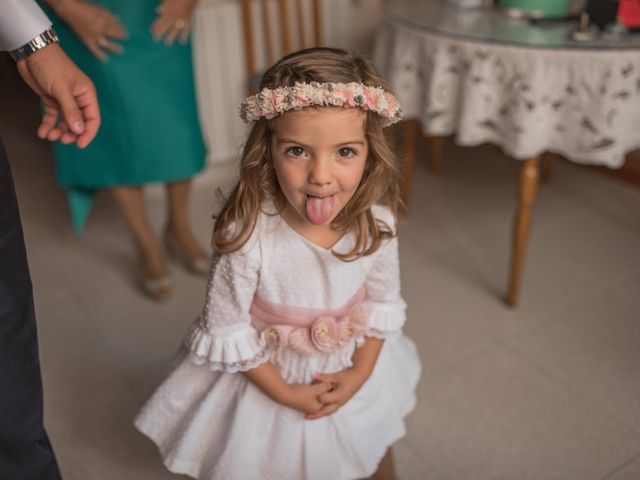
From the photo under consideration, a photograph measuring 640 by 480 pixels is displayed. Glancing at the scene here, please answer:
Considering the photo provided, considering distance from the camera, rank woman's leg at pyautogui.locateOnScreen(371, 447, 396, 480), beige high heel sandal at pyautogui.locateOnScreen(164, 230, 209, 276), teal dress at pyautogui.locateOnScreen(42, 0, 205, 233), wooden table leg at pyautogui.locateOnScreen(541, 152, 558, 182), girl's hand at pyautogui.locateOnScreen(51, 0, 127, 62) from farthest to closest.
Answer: wooden table leg at pyautogui.locateOnScreen(541, 152, 558, 182) → beige high heel sandal at pyautogui.locateOnScreen(164, 230, 209, 276) → teal dress at pyautogui.locateOnScreen(42, 0, 205, 233) → girl's hand at pyautogui.locateOnScreen(51, 0, 127, 62) → woman's leg at pyautogui.locateOnScreen(371, 447, 396, 480)

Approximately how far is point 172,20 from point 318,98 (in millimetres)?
985

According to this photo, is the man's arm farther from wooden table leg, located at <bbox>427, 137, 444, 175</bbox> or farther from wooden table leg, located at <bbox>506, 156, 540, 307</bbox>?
wooden table leg, located at <bbox>427, 137, 444, 175</bbox>

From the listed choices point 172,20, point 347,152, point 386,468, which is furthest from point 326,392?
point 172,20

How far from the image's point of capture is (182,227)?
6.47ft

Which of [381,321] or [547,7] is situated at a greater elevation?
[547,7]

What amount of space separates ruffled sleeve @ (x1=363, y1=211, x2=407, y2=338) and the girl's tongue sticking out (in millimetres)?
173

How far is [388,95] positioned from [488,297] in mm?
1045

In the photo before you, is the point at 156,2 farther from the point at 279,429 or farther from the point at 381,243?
the point at 279,429

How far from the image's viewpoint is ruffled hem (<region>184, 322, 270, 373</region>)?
1035mm

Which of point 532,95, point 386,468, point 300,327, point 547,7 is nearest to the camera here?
point 300,327

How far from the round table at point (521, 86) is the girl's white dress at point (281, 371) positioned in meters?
0.65

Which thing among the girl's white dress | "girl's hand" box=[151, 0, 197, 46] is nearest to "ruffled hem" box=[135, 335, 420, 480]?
the girl's white dress

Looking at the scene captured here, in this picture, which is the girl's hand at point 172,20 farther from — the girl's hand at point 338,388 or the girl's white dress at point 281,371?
the girl's hand at point 338,388

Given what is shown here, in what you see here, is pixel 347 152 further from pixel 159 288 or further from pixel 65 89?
pixel 159 288
